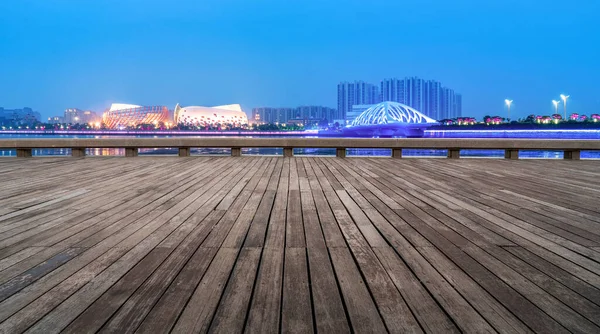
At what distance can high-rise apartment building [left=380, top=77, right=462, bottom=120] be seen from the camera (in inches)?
4909

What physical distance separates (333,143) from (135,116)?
8824 cm

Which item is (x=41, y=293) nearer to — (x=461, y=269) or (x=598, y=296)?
(x=461, y=269)

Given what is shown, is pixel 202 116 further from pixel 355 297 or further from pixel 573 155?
pixel 355 297

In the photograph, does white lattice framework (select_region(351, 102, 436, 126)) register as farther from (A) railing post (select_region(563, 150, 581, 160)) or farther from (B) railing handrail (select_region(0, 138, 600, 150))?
(B) railing handrail (select_region(0, 138, 600, 150))

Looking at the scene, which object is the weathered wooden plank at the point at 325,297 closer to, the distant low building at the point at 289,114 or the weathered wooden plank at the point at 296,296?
the weathered wooden plank at the point at 296,296

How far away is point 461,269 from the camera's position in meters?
2.14

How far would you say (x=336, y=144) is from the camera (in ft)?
30.6

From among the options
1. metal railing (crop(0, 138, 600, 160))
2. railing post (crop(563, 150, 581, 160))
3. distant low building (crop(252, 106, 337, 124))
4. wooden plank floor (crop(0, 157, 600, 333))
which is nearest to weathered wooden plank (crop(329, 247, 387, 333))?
wooden plank floor (crop(0, 157, 600, 333))

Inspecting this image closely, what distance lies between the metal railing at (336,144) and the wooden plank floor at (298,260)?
4.48m

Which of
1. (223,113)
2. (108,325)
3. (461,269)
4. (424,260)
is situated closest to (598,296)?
(461,269)

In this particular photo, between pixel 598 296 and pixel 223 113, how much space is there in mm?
89165

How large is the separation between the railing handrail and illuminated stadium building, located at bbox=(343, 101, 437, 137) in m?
44.7

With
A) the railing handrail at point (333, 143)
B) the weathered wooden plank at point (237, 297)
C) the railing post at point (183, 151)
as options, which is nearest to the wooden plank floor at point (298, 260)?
the weathered wooden plank at point (237, 297)

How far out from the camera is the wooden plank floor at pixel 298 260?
160 cm
